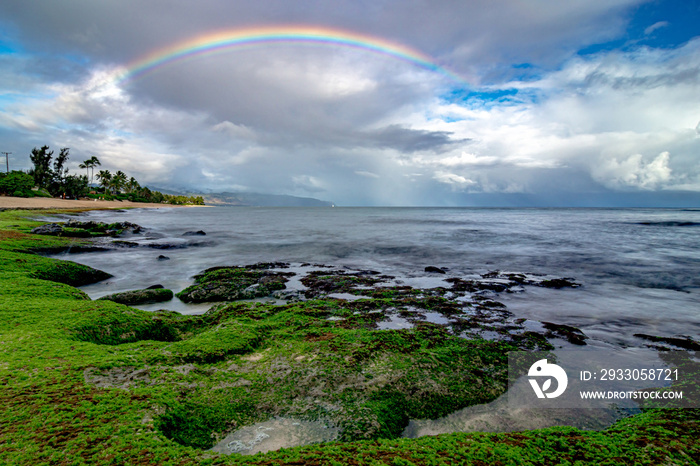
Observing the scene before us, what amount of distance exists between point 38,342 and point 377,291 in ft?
31.5

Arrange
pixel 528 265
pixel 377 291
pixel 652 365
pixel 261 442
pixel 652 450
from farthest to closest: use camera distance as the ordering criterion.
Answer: pixel 528 265
pixel 377 291
pixel 652 365
pixel 261 442
pixel 652 450

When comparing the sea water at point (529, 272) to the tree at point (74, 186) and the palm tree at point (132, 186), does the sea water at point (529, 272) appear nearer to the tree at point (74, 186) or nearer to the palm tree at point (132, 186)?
the tree at point (74, 186)

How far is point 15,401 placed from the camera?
3416mm

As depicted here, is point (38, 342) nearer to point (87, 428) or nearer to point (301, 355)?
point (87, 428)

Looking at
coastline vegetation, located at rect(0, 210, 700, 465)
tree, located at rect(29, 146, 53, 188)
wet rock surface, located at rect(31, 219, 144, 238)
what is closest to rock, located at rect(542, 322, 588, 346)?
coastline vegetation, located at rect(0, 210, 700, 465)

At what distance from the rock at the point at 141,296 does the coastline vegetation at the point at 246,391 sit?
2.21m

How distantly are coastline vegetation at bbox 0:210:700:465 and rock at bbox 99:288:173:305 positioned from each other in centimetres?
221

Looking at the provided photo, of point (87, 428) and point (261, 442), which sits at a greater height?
point (87, 428)

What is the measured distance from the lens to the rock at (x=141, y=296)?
1030cm

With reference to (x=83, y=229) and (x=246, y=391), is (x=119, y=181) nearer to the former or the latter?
(x=83, y=229)


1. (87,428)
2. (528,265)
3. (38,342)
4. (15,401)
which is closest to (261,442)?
(87,428)

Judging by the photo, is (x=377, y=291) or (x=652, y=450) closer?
(x=652, y=450)

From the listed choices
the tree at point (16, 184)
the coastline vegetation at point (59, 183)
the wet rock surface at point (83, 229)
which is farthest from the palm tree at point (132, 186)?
the wet rock surface at point (83, 229)

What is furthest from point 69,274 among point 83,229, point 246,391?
point 83,229
